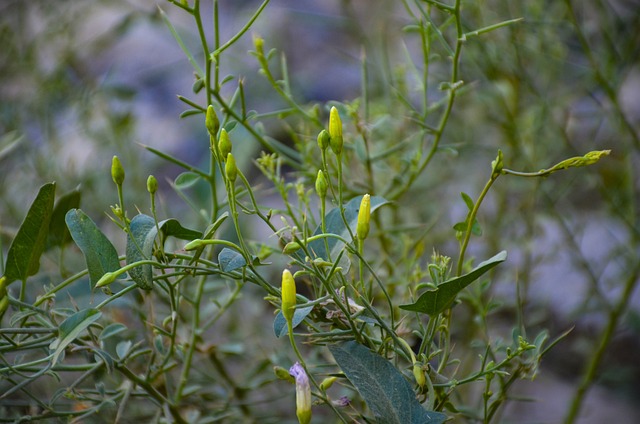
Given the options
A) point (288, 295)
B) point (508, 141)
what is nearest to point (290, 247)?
point (288, 295)

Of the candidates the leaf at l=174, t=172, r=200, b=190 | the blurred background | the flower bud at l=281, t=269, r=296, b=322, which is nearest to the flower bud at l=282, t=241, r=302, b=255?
the flower bud at l=281, t=269, r=296, b=322

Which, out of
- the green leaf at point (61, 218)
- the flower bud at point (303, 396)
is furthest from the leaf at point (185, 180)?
the flower bud at point (303, 396)

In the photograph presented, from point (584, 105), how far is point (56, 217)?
1.27 metres

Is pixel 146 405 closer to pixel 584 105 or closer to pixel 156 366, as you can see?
pixel 156 366

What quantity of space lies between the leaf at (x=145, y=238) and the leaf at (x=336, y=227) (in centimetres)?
7

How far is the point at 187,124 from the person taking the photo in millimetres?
1451

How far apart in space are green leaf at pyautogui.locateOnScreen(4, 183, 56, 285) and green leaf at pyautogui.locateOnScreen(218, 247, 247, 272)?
118 mm

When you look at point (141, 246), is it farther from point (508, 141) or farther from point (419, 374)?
point (508, 141)

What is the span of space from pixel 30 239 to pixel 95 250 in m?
0.06

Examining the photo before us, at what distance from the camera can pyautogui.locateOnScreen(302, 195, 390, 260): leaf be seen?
40 centimetres

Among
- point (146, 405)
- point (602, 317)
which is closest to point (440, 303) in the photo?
point (146, 405)

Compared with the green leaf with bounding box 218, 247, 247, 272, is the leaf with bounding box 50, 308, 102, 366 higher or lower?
lower

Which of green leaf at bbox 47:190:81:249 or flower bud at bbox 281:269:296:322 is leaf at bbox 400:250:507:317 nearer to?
flower bud at bbox 281:269:296:322

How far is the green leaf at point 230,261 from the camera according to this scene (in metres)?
0.35
